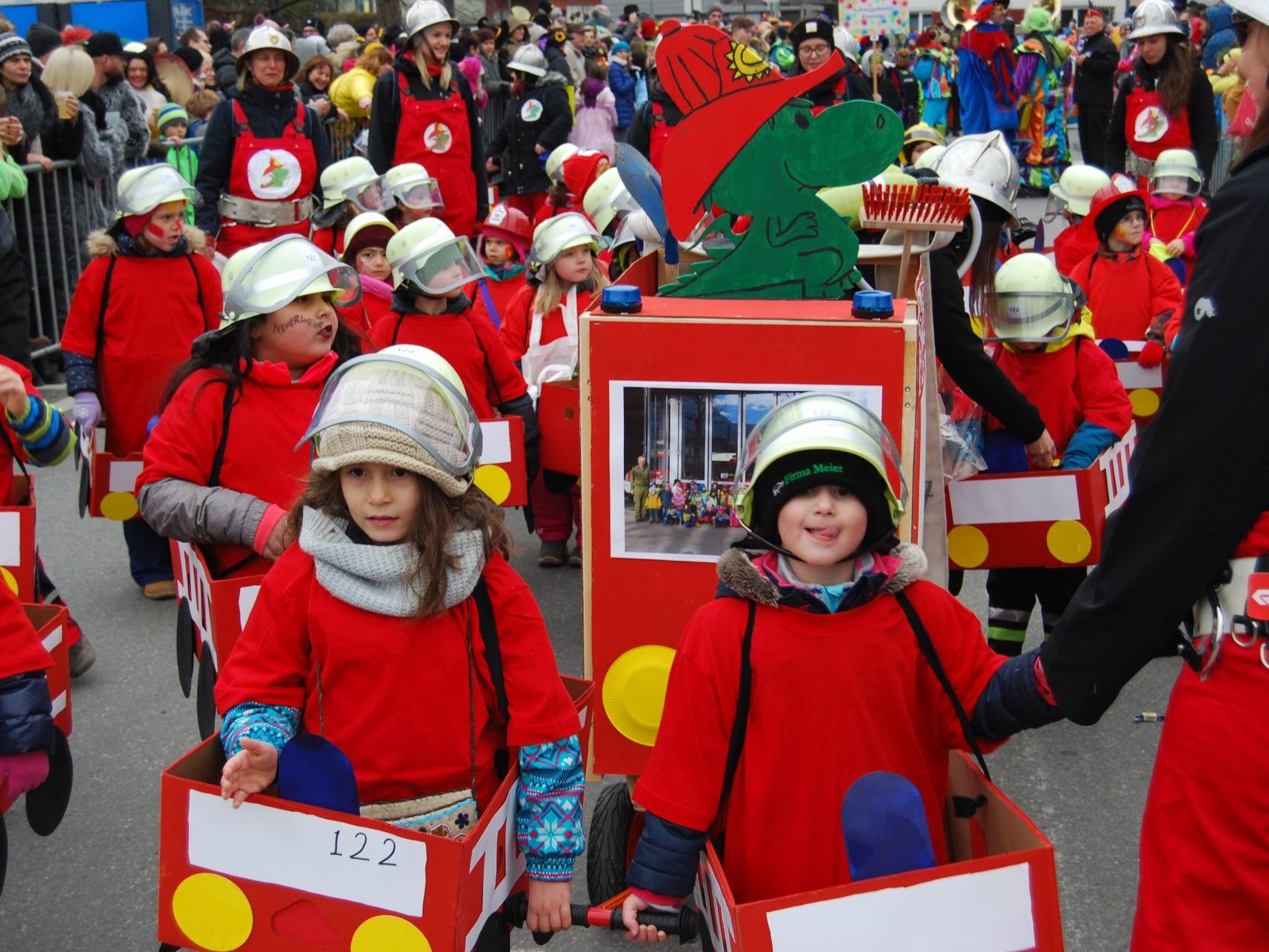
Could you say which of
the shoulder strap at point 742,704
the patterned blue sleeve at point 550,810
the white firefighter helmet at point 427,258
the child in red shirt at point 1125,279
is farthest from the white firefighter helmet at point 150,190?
the child in red shirt at point 1125,279

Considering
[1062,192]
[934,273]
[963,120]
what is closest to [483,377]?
[934,273]

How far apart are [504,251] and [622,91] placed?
12115 mm

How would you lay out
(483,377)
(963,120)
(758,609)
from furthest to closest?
1. (963,120)
2. (483,377)
3. (758,609)

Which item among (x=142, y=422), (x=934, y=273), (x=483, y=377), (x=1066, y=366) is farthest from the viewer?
(x=142, y=422)

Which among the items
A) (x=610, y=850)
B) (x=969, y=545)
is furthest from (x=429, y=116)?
(x=610, y=850)

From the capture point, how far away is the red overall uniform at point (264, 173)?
834cm

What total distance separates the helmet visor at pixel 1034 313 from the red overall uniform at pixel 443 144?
17.7 ft

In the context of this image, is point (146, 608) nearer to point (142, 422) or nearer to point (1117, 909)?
point (142, 422)

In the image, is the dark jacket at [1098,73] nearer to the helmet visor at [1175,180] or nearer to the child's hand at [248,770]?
the helmet visor at [1175,180]

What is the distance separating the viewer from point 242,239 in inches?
332

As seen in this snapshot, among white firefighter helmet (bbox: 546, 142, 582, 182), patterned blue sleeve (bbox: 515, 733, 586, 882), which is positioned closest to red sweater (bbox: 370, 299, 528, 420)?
patterned blue sleeve (bbox: 515, 733, 586, 882)

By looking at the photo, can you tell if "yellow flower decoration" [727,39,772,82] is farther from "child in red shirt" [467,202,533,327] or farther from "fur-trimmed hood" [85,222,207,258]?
"child in red shirt" [467,202,533,327]

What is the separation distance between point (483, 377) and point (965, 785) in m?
3.35

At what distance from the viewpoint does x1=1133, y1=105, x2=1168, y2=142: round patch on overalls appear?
1060 centimetres
